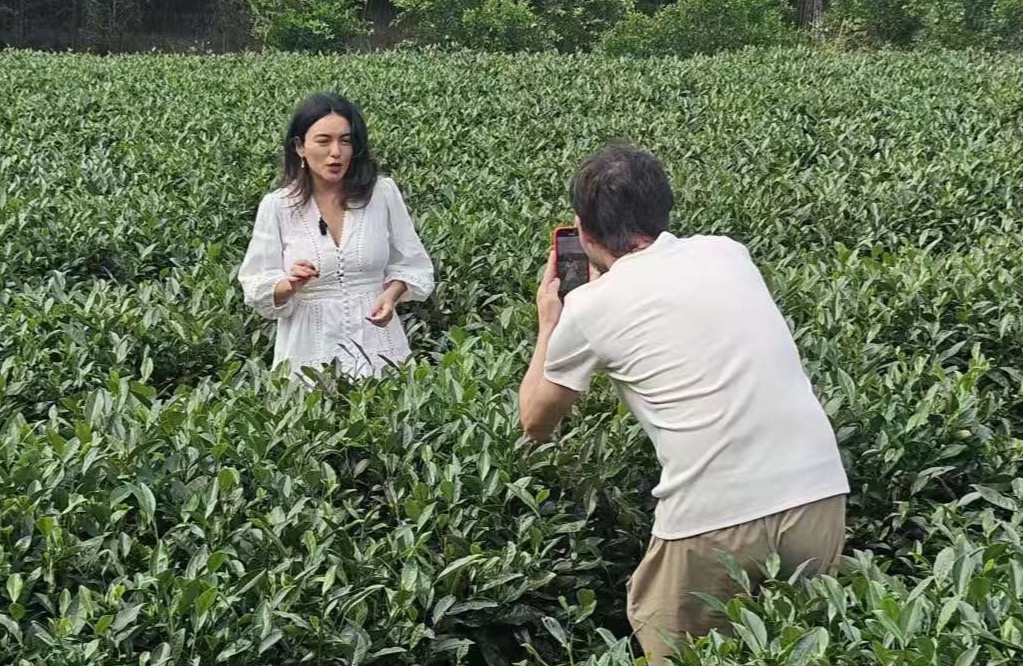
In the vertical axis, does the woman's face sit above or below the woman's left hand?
above

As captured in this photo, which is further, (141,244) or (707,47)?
(707,47)

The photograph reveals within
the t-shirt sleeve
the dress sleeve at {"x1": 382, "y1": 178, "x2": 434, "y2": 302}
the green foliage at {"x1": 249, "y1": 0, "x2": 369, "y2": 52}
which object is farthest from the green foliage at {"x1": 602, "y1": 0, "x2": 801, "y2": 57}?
the t-shirt sleeve

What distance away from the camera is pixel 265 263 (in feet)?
11.6

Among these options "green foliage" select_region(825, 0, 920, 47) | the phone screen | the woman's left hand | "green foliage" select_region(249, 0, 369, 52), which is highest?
"green foliage" select_region(825, 0, 920, 47)

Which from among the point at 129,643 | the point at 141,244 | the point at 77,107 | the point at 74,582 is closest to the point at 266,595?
the point at 129,643

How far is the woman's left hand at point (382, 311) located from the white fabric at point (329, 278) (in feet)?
0.13

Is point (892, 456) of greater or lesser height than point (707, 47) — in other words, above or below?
below

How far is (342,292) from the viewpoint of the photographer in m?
3.62

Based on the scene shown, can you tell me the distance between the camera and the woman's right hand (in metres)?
3.42

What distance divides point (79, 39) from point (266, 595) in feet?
76.2

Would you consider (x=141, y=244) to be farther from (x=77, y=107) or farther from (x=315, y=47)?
(x=315, y=47)

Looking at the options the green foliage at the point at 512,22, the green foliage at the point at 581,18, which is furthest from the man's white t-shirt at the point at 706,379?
the green foliage at the point at 581,18

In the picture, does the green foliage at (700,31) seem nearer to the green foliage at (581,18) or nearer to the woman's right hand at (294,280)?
the green foliage at (581,18)

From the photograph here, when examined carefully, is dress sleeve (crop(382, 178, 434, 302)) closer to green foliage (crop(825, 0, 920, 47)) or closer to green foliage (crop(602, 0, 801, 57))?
green foliage (crop(602, 0, 801, 57))
